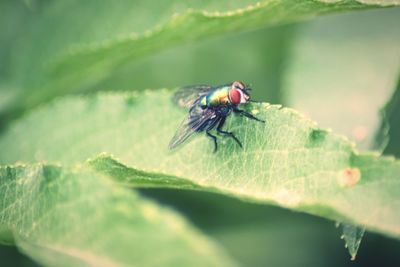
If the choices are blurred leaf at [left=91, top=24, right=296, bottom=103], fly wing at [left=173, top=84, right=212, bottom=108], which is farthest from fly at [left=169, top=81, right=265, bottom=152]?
blurred leaf at [left=91, top=24, right=296, bottom=103]

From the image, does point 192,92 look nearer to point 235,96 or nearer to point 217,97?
point 217,97

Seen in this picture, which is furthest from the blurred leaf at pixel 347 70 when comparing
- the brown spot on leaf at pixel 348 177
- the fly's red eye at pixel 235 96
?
the brown spot on leaf at pixel 348 177

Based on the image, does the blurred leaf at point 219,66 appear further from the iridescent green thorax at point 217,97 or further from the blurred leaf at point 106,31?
the iridescent green thorax at point 217,97

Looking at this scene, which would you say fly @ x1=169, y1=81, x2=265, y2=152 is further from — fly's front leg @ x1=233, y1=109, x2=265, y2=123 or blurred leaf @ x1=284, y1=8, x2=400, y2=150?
blurred leaf @ x1=284, y1=8, x2=400, y2=150

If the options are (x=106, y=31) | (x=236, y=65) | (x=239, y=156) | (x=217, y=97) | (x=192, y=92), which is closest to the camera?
(x=239, y=156)

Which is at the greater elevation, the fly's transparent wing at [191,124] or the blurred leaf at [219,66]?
the blurred leaf at [219,66]

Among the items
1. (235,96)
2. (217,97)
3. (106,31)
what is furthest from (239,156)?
(106,31)

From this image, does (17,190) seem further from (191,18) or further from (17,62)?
(17,62)
